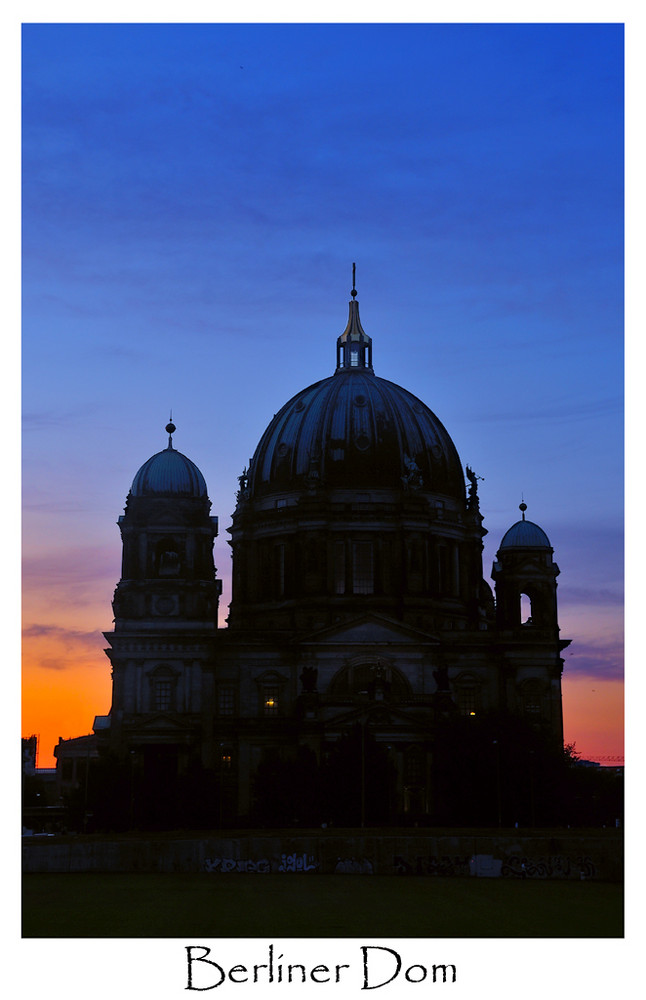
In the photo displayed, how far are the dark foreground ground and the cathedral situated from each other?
42280mm

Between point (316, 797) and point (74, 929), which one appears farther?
point (316, 797)

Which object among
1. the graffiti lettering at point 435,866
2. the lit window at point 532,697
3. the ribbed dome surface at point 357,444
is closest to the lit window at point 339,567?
the ribbed dome surface at point 357,444

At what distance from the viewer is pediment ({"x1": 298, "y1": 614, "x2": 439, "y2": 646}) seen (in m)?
119

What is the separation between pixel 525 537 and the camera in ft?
422

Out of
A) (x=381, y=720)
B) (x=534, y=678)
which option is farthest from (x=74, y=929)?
(x=534, y=678)

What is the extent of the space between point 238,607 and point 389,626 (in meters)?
17.4

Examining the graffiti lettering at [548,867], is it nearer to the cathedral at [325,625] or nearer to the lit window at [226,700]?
the cathedral at [325,625]

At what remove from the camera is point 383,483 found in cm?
13012

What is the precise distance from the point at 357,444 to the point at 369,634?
63.7ft

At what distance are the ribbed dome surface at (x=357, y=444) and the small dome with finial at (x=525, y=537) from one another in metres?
6.58

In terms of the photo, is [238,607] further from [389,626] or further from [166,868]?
[166,868]

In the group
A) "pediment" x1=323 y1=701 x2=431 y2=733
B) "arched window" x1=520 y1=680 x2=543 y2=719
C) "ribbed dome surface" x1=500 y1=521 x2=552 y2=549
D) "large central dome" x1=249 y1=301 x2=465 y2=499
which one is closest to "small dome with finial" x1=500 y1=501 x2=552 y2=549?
"ribbed dome surface" x1=500 y1=521 x2=552 y2=549

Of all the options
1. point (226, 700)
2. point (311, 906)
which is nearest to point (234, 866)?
point (311, 906)

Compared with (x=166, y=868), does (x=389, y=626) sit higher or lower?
higher
